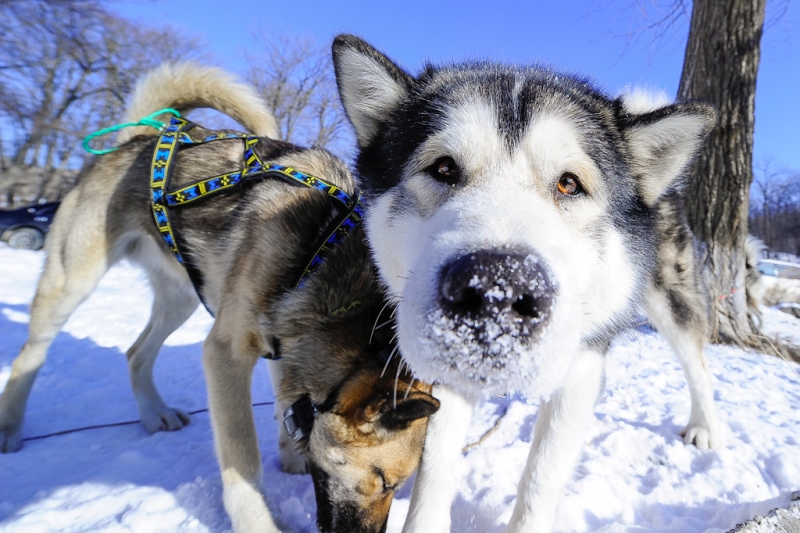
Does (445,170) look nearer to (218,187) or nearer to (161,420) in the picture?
(218,187)

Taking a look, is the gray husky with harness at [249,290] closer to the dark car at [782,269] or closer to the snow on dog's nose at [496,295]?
the snow on dog's nose at [496,295]

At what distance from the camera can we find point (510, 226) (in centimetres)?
124

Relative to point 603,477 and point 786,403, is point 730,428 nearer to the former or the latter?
point 786,403

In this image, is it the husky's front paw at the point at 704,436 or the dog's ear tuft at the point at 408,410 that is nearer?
the dog's ear tuft at the point at 408,410

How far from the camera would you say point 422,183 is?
1.68m

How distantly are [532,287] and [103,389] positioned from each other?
13.1ft

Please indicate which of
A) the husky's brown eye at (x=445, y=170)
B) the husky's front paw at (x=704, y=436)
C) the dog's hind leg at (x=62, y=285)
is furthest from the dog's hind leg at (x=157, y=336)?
the husky's front paw at (x=704, y=436)

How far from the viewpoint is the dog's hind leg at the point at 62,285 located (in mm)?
3113

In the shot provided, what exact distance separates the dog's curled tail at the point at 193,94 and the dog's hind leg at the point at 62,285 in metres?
1.03

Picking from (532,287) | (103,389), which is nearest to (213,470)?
(103,389)

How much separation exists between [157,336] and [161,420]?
28.7 inches

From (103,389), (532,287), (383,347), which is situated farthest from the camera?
(103,389)

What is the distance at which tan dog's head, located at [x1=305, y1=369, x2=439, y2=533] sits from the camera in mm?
1841

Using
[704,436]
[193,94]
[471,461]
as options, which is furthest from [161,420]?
[704,436]
